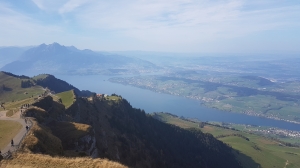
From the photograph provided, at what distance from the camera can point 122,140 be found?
256ft

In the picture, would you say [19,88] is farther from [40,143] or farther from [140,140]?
[40,143]

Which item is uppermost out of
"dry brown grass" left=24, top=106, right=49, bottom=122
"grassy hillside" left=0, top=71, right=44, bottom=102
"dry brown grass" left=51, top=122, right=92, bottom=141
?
"dry brown grass" left=24, top=106, right=49, bottom=122

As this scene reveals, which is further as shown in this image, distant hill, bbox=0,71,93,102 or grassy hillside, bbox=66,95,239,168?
distant hill, bbox=0,71,93,102

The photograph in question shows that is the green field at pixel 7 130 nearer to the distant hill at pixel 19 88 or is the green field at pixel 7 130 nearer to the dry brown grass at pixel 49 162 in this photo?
the dry brown grass at pixel 49 162

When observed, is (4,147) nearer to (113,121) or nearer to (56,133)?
(56,133)

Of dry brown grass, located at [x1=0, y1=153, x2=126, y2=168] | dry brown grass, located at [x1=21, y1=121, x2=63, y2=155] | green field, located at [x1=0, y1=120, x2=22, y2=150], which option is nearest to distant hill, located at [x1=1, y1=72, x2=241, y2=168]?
dry brown grass, located at [x1=21, y1=121, x2=63, y2=155]

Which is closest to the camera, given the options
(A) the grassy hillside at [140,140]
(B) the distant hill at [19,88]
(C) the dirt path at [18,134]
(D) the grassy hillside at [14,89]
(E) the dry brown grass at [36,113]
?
(C) the dirt path at [18,134]

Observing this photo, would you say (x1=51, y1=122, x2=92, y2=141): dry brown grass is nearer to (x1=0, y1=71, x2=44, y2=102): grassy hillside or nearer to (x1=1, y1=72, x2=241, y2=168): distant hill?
(x1=1, y1=72, x2=241, y2=168): distant hill

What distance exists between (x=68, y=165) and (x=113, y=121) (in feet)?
233

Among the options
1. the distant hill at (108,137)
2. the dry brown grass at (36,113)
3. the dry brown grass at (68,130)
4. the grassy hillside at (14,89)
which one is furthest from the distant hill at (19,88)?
the dry brown grass at (68,130)

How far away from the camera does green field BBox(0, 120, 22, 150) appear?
114 ft

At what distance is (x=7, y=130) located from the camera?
4012 cm

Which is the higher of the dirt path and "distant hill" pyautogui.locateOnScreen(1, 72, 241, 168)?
the dirt path

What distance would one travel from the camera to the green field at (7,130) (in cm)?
3479
